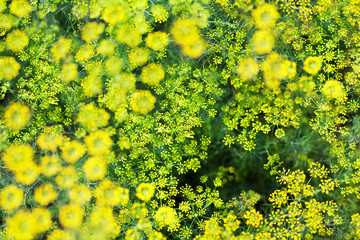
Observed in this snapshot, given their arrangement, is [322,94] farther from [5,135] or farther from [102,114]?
[5,135]

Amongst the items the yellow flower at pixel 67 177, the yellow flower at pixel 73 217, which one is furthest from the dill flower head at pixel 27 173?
the yellow flower at pixel 73 217

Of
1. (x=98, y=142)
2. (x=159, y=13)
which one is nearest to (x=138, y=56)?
(x=159, y=13)

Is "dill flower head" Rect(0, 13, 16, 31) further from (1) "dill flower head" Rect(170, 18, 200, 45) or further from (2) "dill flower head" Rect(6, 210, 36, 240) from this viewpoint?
(2) "dill flower head" Rect(6, 210, 36, 240)

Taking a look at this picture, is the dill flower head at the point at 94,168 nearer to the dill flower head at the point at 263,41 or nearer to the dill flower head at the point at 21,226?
the dill flower head at the point at 21,226

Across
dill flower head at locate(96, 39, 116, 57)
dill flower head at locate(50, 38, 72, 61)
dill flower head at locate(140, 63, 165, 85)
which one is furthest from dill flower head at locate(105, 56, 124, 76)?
dill flower head at locate(50, 38, 72, 61)

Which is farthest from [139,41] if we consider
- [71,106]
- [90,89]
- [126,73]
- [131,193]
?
[131,193]
